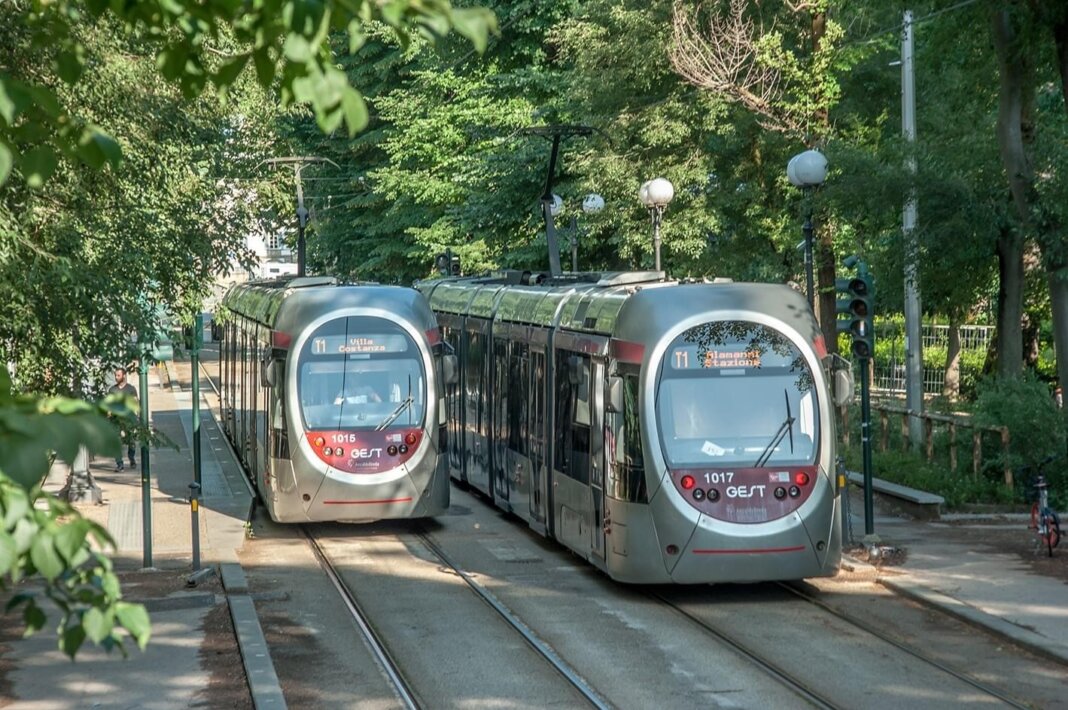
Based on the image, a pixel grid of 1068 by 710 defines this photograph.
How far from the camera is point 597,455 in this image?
16797mm

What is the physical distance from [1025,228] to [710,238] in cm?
1420

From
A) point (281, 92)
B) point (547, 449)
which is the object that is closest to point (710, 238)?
point (547, 449)

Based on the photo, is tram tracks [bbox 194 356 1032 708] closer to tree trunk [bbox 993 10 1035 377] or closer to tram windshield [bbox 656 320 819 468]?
tram windshield [bbox 656 320 819 468]

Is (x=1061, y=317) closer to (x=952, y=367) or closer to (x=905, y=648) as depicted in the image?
(x=905, y=648)

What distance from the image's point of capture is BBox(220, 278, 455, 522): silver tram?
2072 cm

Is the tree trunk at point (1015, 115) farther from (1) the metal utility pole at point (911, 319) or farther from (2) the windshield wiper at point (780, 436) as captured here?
(2) the windshield wiper at point (780, 436)

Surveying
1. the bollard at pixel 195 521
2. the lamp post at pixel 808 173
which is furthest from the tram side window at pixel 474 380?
the bollard at pixel 195 521

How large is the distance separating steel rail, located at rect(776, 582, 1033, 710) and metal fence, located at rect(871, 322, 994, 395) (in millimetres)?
25074

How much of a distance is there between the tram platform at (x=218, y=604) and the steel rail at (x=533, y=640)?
84.3 inches

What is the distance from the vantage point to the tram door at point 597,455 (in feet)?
54.5

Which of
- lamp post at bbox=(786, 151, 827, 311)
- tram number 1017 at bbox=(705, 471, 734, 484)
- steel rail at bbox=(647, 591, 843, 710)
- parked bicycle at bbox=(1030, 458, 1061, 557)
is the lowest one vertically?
steel rail at bbox=(647, 591, 843, 710)

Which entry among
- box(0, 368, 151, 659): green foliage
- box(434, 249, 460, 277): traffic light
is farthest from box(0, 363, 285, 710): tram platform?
box(434, 249, 460, 277): traffic light

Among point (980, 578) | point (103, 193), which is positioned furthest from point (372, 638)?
point (980, 578)

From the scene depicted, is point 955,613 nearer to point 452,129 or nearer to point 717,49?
point 717,49
